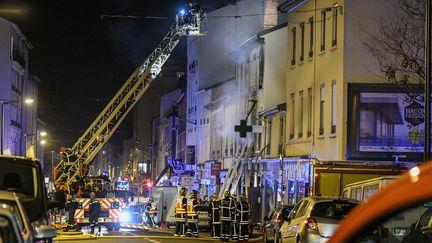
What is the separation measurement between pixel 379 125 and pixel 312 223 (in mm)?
13004

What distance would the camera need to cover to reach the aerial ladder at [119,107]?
3647 cm

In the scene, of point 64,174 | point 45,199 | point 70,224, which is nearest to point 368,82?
point 70,224

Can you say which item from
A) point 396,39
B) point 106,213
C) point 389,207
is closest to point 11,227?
point 389,207

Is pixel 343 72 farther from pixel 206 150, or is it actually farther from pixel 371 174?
pixel 206 150

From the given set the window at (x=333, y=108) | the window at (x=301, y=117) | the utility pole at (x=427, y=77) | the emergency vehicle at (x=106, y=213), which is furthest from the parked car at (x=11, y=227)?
the window at (x=301, y=117)

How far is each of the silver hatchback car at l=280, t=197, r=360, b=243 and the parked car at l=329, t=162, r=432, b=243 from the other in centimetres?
1242

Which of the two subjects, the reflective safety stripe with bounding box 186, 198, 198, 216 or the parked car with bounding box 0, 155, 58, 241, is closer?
the parked car with bounding box 0, 155, 58, 241

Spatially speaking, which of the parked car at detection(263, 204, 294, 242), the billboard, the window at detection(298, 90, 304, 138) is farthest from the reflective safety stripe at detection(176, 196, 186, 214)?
the window at detection(298, 90, 304, 138)

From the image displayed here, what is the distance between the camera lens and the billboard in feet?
91.1

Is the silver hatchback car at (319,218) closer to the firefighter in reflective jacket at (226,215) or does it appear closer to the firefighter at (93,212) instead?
the firefighter in reflective jacket at (226,215)

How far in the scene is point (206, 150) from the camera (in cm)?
5903

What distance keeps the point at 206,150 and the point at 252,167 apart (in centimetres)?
1758

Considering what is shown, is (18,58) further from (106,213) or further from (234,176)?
(106,213)

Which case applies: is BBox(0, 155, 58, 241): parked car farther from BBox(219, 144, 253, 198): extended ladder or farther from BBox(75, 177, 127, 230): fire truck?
BBox(219, 144, 253, 198): extended ladder
